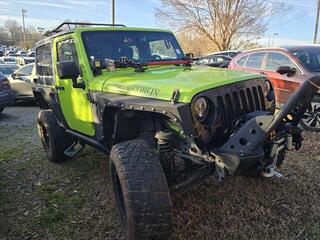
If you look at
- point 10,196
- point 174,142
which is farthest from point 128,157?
point 10,196

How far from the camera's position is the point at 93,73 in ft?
12.8

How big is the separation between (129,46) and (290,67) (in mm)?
3640

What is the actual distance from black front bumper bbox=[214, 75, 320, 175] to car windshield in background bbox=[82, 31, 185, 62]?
1.94m

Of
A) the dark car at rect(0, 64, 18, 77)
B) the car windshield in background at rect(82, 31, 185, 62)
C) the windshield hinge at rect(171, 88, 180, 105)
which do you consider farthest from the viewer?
the dark car at rect(0, 64, 18, 77)

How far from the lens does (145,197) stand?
8.58 feet

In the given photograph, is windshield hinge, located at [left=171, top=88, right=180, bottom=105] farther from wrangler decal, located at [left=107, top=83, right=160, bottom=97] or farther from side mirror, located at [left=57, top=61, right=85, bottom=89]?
side mirror, located at [left=57, top=61, right=85, bottom=89]

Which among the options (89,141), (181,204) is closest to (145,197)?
(181,204)

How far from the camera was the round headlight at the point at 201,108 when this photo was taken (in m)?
2.73

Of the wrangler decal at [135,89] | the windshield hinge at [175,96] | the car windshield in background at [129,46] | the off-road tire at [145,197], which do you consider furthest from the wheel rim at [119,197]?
the car windshield in background at [129,46]

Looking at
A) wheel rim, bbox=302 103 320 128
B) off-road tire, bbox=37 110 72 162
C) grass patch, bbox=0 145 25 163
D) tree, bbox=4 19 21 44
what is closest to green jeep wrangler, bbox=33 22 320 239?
off-road tire, bbox=37 110 72 162

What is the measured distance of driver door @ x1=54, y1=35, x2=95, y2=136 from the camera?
4102 millimetres

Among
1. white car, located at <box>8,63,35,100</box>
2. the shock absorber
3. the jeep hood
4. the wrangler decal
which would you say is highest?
the jeep hood

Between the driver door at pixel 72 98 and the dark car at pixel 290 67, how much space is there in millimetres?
3658

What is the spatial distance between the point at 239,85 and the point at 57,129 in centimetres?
305
